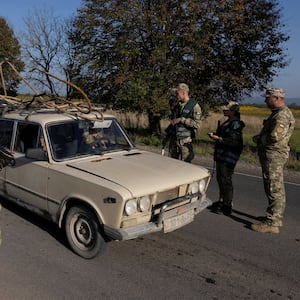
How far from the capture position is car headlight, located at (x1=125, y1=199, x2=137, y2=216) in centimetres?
383

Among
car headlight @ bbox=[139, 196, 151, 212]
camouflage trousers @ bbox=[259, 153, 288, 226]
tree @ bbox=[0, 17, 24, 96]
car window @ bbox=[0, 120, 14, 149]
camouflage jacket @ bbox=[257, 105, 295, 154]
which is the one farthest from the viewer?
tree @ bbox=[0, 17, 24, 96]

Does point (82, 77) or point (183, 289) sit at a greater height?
point (82, 77)

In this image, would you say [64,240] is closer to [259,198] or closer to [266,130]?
[266,130]

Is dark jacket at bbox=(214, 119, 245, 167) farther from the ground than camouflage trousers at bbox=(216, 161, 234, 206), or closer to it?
farther from the ground

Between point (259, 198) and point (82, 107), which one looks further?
point (259, 198)

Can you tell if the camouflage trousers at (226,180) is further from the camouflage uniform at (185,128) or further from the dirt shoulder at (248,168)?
the dirt shoulder at (248,168)

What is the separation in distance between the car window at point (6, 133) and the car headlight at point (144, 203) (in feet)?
Answer: 8.22

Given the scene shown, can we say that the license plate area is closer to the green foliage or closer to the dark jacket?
the dark jacket

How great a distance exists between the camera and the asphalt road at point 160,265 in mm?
3605

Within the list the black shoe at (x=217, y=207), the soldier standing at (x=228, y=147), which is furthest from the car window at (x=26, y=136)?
the black shoe at (x=217, y=207)

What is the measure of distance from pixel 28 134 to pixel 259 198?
4300mm

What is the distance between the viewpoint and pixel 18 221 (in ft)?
17.7

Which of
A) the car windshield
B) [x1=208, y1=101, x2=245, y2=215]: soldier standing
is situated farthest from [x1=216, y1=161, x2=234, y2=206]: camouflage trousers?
the car windshield

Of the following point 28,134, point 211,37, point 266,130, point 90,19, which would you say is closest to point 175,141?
point 266,130
